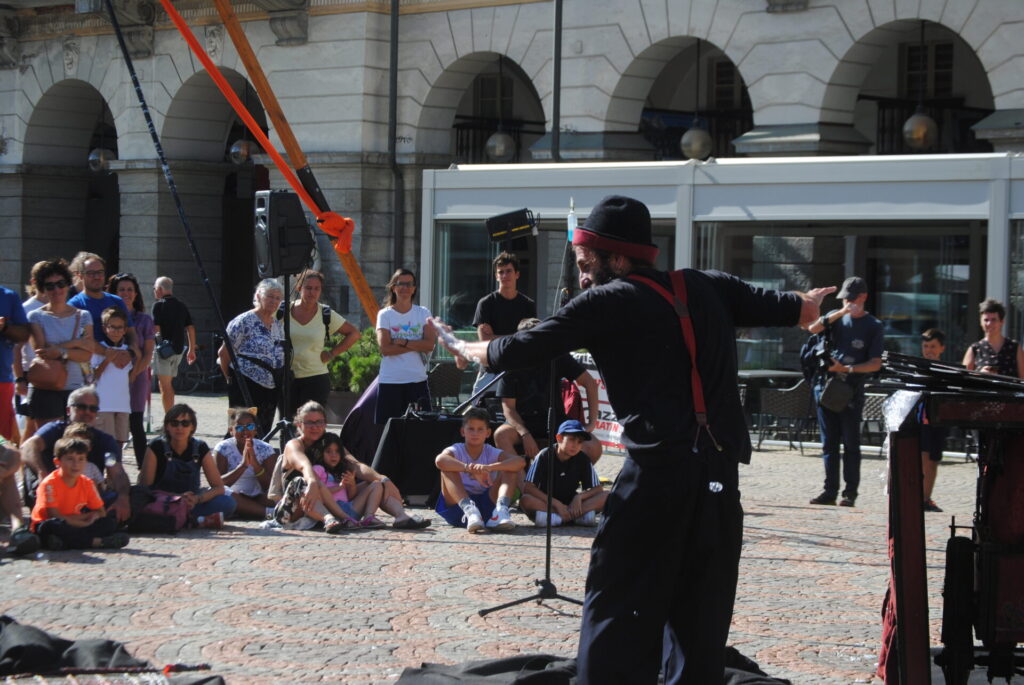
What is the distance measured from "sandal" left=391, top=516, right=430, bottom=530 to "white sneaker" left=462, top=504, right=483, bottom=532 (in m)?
0.29

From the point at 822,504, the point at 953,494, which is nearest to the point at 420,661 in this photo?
the point at 822,504

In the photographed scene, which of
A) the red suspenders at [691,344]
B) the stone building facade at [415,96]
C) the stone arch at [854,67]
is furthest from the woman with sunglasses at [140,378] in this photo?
the stone arch at [854,67]

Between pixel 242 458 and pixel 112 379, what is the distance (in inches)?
61.4

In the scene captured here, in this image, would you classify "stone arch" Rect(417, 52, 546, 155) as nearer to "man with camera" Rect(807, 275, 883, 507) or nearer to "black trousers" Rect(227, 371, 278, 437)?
"black trousers" Rect(227, 371, 278, 437)

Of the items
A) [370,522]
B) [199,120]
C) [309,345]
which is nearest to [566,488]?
[370,522]

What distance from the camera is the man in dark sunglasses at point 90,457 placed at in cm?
1028

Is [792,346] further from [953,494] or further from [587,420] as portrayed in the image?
[587,420]

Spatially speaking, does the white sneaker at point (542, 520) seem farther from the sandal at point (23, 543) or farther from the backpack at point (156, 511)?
the sandal at point (23, 543)

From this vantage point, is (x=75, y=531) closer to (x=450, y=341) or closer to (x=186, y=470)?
(x=186, y=470)

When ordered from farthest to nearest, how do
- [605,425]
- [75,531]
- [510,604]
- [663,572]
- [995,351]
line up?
1. [605,425]
2. [995,351]
3. [75,531]
4. [510,604]
5. [663,572]

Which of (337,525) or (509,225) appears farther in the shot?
(509,225)

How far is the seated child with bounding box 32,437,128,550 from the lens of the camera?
967cm

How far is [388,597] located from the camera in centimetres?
840

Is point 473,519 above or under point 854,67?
under
